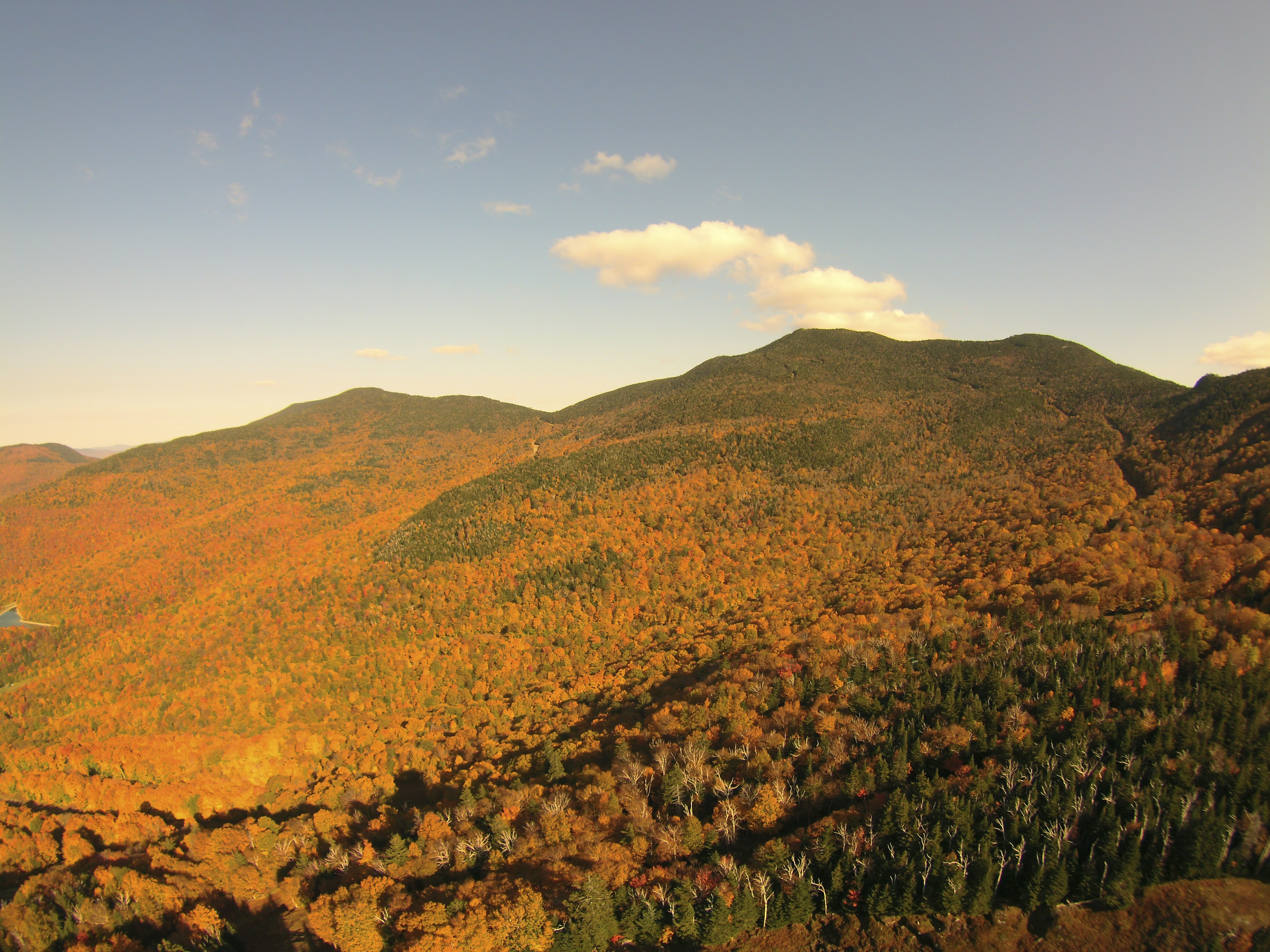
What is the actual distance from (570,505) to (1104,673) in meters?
148

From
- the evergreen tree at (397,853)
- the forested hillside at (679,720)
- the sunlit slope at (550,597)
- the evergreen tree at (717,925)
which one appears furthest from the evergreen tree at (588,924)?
the sunlit slope at (550,597)

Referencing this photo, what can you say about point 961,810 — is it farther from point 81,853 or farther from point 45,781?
point 45,781

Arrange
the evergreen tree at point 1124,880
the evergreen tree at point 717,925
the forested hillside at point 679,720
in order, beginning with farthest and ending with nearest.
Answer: the forested hillside at point 679,720 < the evergreen tree at point 717,925 < the evergreen tree at point 1124,880

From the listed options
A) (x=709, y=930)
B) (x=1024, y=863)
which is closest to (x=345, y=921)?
(x=709, y=930)

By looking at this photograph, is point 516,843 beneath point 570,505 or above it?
beneath

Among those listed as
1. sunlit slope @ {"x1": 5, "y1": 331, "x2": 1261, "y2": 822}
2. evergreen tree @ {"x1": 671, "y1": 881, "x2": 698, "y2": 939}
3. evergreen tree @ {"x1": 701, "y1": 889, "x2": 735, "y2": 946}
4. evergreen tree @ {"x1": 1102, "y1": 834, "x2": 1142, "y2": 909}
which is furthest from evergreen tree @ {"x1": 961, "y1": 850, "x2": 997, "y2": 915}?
sunlit slope @ {"x1": 5, "y1": 331, "x2": 1261, "y2": 822}

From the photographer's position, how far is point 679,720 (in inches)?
3282

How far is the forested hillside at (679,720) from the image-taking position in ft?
176

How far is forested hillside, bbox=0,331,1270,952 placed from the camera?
5362 centimetres

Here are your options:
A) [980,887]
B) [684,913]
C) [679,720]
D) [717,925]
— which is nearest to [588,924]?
[684,913]

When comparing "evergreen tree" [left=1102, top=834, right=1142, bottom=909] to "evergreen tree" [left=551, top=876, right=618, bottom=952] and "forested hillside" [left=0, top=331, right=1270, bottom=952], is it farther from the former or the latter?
"evergreen tree" [left=551, top=876, right=618, bottom=952]

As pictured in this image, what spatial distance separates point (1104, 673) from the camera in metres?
72.1

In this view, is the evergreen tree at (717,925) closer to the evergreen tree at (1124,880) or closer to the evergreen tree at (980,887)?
the evergreen tree at (980,887)

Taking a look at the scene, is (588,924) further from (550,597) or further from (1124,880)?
(550,597)
